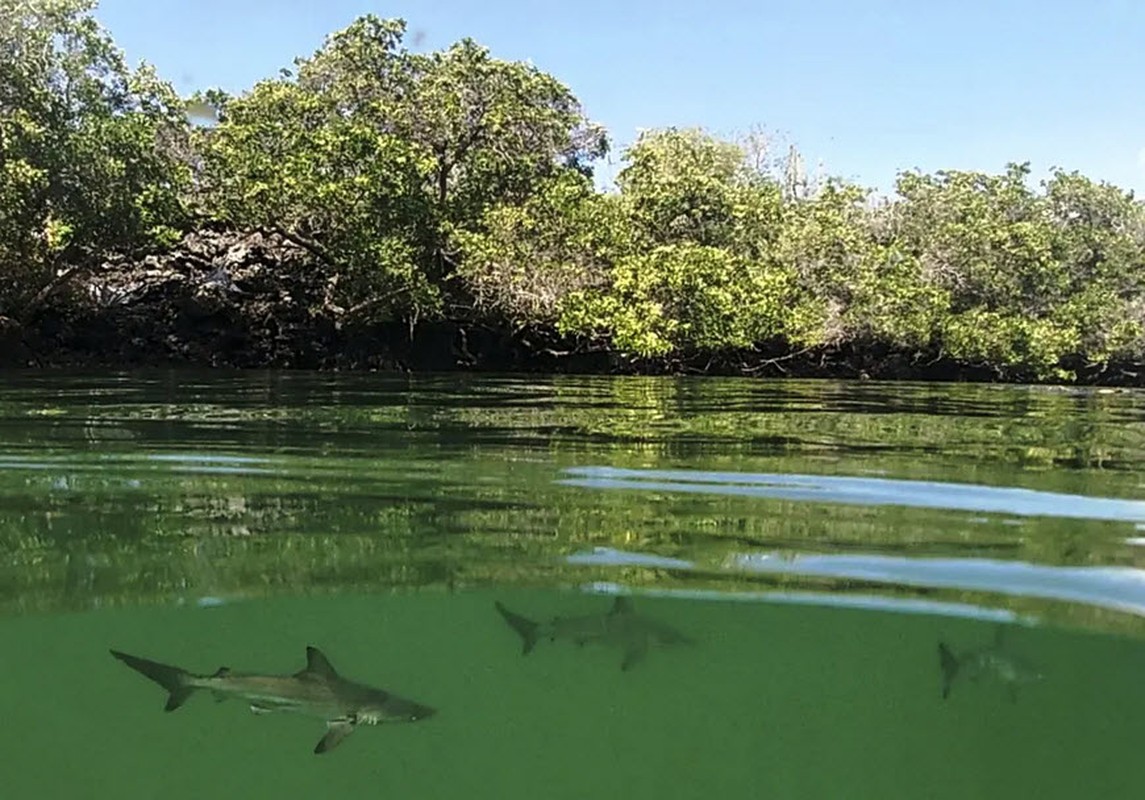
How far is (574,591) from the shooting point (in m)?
6.86

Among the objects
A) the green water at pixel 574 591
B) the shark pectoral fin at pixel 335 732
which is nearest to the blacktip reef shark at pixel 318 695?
the shark pectoral fin at pixel 335 732

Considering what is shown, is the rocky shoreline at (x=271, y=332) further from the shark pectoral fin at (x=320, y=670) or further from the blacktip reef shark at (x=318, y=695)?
the shark pectoral fin at (x=320, y=670)

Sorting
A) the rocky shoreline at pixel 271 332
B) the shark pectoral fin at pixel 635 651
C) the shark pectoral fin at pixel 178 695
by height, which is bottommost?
the shark pectoral fin at pixel 635 651

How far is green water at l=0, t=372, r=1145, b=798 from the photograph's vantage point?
631 centimetres

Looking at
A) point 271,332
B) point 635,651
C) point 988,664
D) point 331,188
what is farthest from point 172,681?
point 271,332

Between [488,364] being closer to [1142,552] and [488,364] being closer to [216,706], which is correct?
[216,706]

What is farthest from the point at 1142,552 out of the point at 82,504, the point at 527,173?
the point at 527,173

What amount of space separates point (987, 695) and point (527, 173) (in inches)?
807

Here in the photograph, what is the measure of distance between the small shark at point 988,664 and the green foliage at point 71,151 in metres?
18.2

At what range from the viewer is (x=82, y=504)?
6.65 metres

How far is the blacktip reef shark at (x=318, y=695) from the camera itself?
4.46m

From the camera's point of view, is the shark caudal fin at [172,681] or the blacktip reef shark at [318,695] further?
the shark caudal fin at [172,681]

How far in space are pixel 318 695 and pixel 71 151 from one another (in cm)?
1809

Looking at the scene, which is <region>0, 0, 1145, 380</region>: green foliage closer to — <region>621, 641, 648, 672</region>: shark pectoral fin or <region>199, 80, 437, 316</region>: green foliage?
<region>199, 80, 437, 316</region>: green foliage
